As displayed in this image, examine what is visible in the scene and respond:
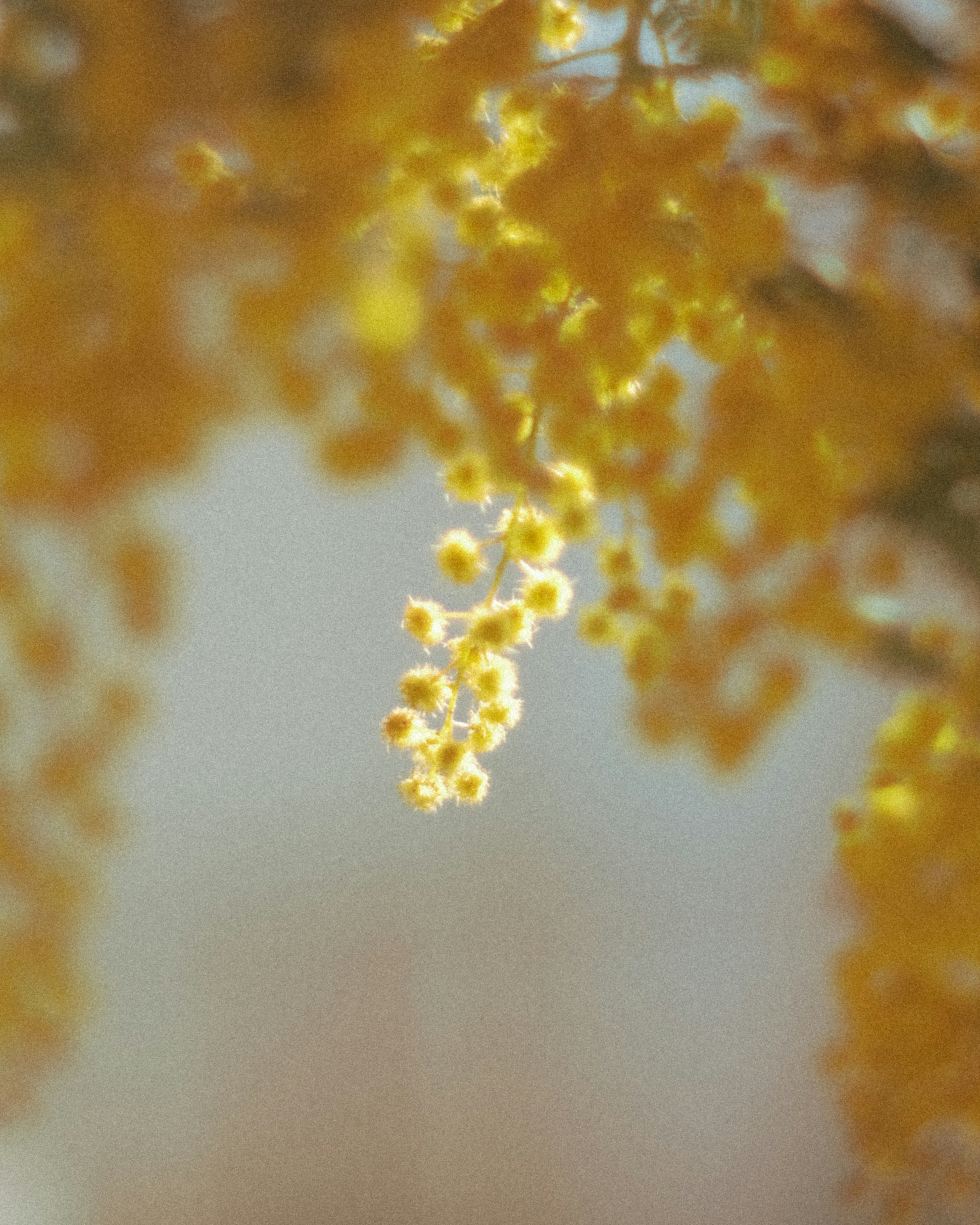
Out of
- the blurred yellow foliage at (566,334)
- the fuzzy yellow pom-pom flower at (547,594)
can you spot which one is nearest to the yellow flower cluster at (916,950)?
the blurred yellow foliage at (566,334)

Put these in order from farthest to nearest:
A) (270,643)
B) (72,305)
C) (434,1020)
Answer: (434,1020) → (270,643) → (72,305)

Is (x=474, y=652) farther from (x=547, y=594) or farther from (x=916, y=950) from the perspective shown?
(x=916, y=950)

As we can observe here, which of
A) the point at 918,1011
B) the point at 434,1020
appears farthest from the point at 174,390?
the point at 434,1020

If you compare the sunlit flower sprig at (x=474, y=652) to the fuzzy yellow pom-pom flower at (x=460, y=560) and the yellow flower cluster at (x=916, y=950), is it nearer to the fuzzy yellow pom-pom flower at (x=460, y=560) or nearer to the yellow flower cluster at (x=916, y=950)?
the fuzzy yellow pom-pom flower at (x=460, y=560)

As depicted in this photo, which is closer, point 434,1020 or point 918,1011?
point 918,1011

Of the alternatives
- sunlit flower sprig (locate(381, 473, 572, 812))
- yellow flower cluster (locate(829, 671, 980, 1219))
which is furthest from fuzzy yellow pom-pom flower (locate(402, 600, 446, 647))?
yellow flower cluster (locate(829, 671, 980, 1219))

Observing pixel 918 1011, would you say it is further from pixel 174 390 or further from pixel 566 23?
pixel 566 23
